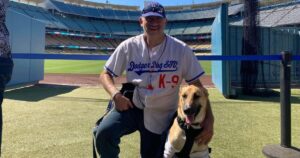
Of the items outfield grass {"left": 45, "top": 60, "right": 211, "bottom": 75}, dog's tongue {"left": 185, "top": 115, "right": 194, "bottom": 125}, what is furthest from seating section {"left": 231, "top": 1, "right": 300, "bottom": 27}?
dog's tongue {"left": 185, "top": 115, "right": 194, "bottom": 125}

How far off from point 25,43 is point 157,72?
10.0m

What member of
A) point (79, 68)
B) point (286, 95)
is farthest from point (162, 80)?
point (79, 68)

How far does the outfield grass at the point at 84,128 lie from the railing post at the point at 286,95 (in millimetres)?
381

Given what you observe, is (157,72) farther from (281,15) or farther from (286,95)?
(281,15)

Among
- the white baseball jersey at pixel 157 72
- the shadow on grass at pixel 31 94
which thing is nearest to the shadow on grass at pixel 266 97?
the shadow on grass at pixel 31 94

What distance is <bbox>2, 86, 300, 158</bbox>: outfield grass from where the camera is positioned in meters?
4.16

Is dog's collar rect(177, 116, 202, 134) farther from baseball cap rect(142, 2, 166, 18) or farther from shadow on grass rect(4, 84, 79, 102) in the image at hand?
shadow on grass rect(4, 84, 79, 102)

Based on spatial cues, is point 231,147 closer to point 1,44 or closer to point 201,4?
point 1,44

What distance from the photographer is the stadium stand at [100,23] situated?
209 feet

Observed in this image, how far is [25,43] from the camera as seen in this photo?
12.0 m

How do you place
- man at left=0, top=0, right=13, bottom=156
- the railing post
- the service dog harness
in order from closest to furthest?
man at left=0, top=0, right=13, bottom=156, the service dog harness, the railing post

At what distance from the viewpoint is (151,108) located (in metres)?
3.10

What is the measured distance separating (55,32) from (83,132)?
6065cm

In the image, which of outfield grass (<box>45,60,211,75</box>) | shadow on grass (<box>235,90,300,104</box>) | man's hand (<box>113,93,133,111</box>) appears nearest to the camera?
man's hand (<box>113,93,133,111</box>)
